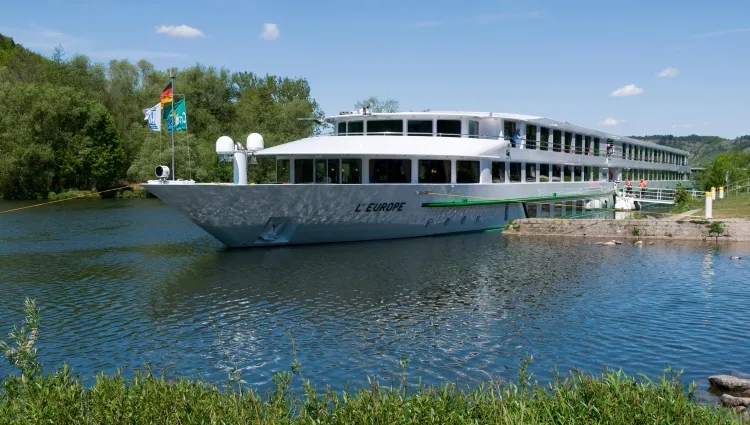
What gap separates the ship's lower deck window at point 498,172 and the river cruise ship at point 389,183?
0.06 m

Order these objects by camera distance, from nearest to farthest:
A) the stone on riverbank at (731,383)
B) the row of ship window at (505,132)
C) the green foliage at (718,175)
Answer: the stone on riverbank at (731,383) < the row of ship window at (505,132) < the green foliage at (718,175)

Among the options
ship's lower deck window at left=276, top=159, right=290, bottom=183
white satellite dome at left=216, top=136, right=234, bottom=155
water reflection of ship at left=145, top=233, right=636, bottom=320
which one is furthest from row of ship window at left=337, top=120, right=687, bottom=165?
white satellite dome at left=216, top=136, right=234, bottom=155

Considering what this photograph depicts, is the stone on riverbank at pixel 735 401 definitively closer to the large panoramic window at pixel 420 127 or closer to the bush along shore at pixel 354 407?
the bush along shore at pixel 354 407

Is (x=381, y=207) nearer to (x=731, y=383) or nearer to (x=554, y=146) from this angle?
(x=554, y=146)

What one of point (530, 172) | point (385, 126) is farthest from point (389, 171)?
point (530, 172)

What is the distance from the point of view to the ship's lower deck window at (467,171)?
30.7m

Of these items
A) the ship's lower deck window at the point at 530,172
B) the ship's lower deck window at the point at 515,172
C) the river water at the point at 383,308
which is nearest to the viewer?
the river water at the point at 383,308

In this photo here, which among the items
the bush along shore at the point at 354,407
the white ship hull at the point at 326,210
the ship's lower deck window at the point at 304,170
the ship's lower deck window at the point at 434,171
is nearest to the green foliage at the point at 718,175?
the white ship hull at the point at 326,210

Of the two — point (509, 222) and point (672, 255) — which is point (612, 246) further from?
point (509, 222)

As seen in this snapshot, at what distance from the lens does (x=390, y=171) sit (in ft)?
92.8

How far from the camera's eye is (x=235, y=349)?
12602 mm

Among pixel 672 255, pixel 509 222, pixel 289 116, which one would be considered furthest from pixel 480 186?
pixel 289 116

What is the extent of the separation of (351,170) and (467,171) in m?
6.10

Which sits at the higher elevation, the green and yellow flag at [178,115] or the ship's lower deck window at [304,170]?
the green and yellow flag at [178,115]
